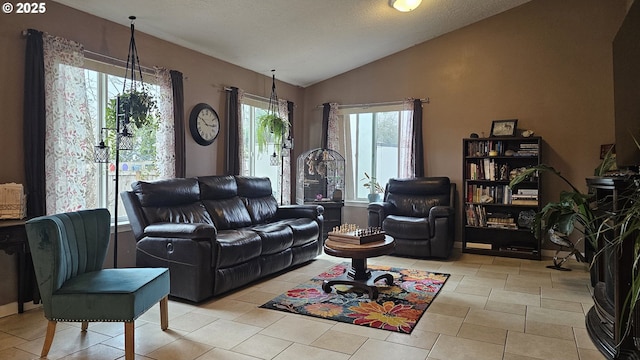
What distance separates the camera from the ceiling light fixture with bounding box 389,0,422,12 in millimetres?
4281

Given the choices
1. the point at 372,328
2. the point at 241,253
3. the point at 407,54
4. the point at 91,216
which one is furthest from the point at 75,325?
the point at 407,54

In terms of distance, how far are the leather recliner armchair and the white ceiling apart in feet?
6.64

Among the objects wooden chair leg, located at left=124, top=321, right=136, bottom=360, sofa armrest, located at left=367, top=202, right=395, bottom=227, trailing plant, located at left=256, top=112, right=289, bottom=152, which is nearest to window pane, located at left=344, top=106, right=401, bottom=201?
sofa armrest, located at left=367, top=202, right=395, bottom=227

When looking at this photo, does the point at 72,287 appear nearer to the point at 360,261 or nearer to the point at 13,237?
the point at 13,237

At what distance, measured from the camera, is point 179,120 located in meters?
4.55

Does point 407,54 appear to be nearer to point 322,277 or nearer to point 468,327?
point 322,277

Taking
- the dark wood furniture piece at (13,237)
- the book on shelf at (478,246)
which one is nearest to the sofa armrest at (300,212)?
the book on shelf at (478,246)

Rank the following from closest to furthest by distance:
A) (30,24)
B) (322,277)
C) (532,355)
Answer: (532,355), (30,24), (322,277)

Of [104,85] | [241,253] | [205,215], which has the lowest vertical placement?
[241,253]

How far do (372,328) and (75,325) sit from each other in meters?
2.18

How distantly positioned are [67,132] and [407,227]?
3.83 m

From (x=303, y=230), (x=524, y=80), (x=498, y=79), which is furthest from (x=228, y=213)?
(x=524, y=80)

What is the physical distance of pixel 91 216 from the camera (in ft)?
9.23

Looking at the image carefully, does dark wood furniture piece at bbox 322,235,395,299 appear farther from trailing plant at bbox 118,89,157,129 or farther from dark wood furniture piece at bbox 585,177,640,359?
trailing plant at bbox 118,89,157,129
